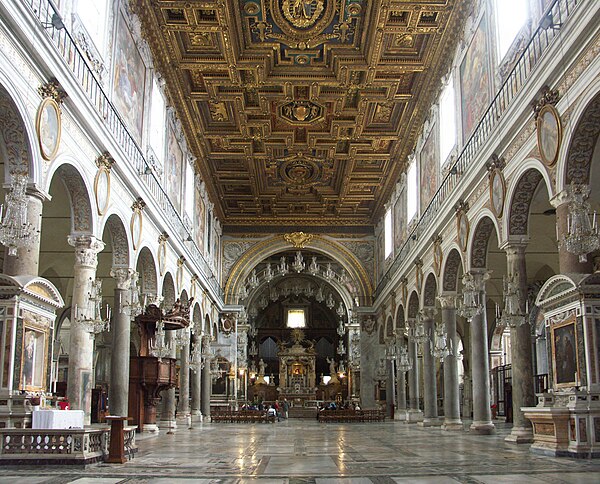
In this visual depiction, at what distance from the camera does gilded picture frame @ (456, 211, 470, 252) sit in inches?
782

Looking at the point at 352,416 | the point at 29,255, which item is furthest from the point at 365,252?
the point at 29,255

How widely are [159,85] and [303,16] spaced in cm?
517

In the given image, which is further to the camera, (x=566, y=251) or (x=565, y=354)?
(x=565, y=354)

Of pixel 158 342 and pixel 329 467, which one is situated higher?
pixel 158 342

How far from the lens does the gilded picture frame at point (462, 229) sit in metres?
19.9

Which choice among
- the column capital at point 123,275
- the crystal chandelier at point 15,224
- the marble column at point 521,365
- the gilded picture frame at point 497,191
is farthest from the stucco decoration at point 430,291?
the crystal chandelier at point 15,224

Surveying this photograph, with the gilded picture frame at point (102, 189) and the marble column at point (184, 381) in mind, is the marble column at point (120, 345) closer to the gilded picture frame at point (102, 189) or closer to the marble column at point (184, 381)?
the gilded picture frame at point (102, 189)

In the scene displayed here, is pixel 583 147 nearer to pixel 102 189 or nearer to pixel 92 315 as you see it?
pixel 92 315

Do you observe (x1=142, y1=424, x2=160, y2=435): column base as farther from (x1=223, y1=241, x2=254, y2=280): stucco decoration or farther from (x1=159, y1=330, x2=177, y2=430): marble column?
(x1=223, y1=241, x2=254, y2=280): stucco decoration

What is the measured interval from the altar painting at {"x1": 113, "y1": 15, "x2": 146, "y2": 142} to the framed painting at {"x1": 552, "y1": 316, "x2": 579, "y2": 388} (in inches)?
443

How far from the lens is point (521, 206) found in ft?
52.6

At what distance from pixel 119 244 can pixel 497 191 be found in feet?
31.2

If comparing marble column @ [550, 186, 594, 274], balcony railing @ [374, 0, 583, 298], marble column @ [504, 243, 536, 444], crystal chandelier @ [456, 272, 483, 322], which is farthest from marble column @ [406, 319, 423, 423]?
marble column @ [550, 186, 594, 274]

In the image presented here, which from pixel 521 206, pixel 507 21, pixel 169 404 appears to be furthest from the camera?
pixel 169 404
